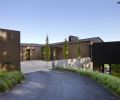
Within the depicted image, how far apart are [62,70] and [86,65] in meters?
10.3

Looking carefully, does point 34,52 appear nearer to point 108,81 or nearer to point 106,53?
point 106,53

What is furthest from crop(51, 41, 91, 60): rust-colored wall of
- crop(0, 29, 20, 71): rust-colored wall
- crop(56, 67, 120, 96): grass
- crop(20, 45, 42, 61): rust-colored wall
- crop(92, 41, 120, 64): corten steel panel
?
crop(0, 29, 20, 71): rust-colored wall

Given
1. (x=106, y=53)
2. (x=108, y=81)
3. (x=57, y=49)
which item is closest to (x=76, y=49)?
(x=57, y=49)

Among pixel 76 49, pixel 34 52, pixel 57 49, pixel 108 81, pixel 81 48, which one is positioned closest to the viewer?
pixel 108 81

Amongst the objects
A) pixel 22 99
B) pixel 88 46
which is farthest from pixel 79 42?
pixel 22 99

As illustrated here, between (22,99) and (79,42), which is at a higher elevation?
(79,42)

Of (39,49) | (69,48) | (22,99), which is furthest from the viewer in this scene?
(39,49)

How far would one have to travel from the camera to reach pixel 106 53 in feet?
138

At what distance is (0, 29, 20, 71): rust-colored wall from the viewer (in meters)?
29.2

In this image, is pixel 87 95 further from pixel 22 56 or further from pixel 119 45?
pixel 22 56

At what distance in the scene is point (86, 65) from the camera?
4797 cm

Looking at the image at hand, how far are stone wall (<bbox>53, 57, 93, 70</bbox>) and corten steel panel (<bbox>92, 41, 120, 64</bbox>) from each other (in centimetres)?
310

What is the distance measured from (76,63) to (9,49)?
18.4 m

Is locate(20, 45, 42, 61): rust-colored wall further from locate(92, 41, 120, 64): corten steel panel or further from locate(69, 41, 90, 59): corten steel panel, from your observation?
locate(92, 41, 120, 64): corten steel panel
